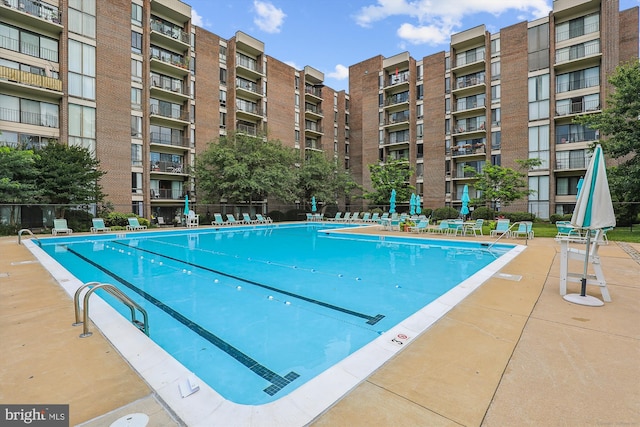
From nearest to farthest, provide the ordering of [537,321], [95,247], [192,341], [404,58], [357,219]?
1. [537,321]
2. [192,341]
3. [95,247]
4. [357,219]
5. [404,58]

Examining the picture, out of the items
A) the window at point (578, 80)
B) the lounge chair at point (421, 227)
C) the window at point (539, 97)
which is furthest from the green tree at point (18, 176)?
the window at point (578, 80)

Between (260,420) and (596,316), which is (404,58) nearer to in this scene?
(596,316)

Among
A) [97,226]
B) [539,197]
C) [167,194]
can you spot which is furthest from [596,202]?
[167,194]

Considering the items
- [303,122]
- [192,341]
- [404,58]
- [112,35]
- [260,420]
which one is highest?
[404,58]

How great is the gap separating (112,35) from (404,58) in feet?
87.1

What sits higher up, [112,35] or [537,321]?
[112,35]

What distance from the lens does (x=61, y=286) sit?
5793 millimetres

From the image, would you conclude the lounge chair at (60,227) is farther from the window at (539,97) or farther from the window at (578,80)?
the window at (578,80)

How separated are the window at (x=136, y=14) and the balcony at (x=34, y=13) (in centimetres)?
464

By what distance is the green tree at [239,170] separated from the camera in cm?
2480

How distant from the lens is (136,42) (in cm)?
2431

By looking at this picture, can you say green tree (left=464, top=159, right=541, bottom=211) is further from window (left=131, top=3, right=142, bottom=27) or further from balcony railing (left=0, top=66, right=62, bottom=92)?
balcony railing (left=0, top=66, right=62, bottom=92)

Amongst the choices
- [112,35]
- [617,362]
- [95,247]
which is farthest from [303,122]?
[617,362]

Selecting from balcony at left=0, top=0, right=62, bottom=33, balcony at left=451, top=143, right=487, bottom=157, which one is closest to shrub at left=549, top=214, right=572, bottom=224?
balcony at left=451, top=143, right=487, bottom=157
